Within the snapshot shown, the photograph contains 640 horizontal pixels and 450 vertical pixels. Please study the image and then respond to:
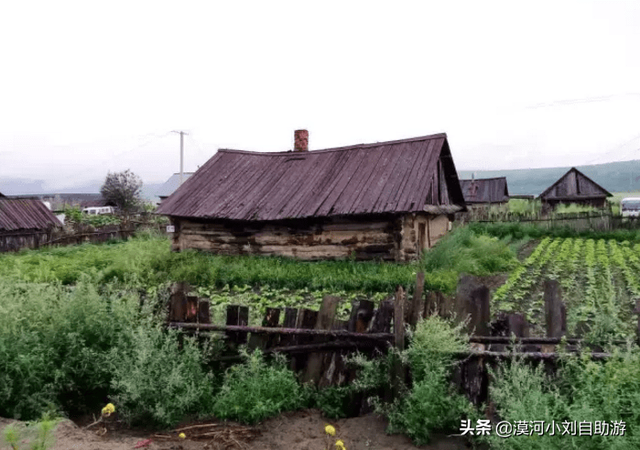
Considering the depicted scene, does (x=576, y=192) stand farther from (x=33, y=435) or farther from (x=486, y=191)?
(x=33, y=435)

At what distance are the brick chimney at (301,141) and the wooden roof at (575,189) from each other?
3301cm

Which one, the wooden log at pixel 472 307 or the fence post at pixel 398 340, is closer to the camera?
the fence post at pixel 398 340

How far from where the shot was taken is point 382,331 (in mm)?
4605

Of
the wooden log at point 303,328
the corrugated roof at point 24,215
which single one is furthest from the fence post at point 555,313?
the corrugated roof at point 24,215

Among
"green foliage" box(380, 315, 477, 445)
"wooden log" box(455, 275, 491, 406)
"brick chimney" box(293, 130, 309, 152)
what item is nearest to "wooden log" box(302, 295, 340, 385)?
"green foliage" box(380, 315, 477, 445)

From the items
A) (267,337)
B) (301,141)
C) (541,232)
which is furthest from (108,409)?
(541,232)

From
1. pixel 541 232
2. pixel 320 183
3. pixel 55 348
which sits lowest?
pixel 55 348

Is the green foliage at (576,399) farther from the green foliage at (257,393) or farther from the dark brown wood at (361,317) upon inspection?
the green foliage at (257,393)

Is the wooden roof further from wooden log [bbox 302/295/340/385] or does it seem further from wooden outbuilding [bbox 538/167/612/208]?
wooden log [bbox 302/295/340/385]

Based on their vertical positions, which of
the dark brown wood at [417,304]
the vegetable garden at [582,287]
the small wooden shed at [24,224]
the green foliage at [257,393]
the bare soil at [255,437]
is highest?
the small wooden shed at [24,224]

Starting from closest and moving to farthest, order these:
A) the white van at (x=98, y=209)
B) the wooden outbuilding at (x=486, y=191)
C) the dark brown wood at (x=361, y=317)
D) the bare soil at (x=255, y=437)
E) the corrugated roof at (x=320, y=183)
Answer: the bare soil at (x=255, y=437) < the dark brown wood at (x=361, y=317) < the corrugated roof at (x=320, y=183) < the wooden outbuilding at (x=486, y=191) < the white van at (x=98, y=209)

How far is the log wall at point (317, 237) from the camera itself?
15.1m

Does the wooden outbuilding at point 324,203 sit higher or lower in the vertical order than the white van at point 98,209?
lower

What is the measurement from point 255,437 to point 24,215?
30043mm
